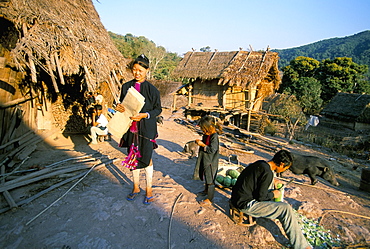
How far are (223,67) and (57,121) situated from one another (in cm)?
984

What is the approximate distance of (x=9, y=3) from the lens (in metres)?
4.50

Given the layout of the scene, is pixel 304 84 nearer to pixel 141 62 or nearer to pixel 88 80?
pixel 88 80

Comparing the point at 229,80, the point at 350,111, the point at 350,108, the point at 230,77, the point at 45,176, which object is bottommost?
the point at 350,111

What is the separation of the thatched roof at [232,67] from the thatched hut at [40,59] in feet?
24.6

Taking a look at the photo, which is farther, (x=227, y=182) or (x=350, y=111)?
(x=350, y=111)

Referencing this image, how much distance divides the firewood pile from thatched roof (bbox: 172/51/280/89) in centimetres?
995

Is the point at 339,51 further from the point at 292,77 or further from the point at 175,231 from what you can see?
the point at 175,231

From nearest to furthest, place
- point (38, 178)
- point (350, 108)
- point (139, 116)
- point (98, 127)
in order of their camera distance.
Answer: point (139, 116), point (38, 178), point (98, 127), point (350, 108)

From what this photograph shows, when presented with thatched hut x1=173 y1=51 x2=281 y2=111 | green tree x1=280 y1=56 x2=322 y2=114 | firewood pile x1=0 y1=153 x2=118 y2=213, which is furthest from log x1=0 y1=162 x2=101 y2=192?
green tree x1=280 y1=56 x2=322 y2=114

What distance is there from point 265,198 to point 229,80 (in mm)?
10881

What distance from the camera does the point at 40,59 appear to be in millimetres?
4871

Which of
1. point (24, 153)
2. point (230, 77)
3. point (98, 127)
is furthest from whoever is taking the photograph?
point (230, 77)

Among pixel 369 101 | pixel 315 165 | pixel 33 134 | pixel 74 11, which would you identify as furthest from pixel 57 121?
pixel 369 101

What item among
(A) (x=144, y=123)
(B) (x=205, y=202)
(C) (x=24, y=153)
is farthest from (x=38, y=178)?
(B) (x=205, y=202)
